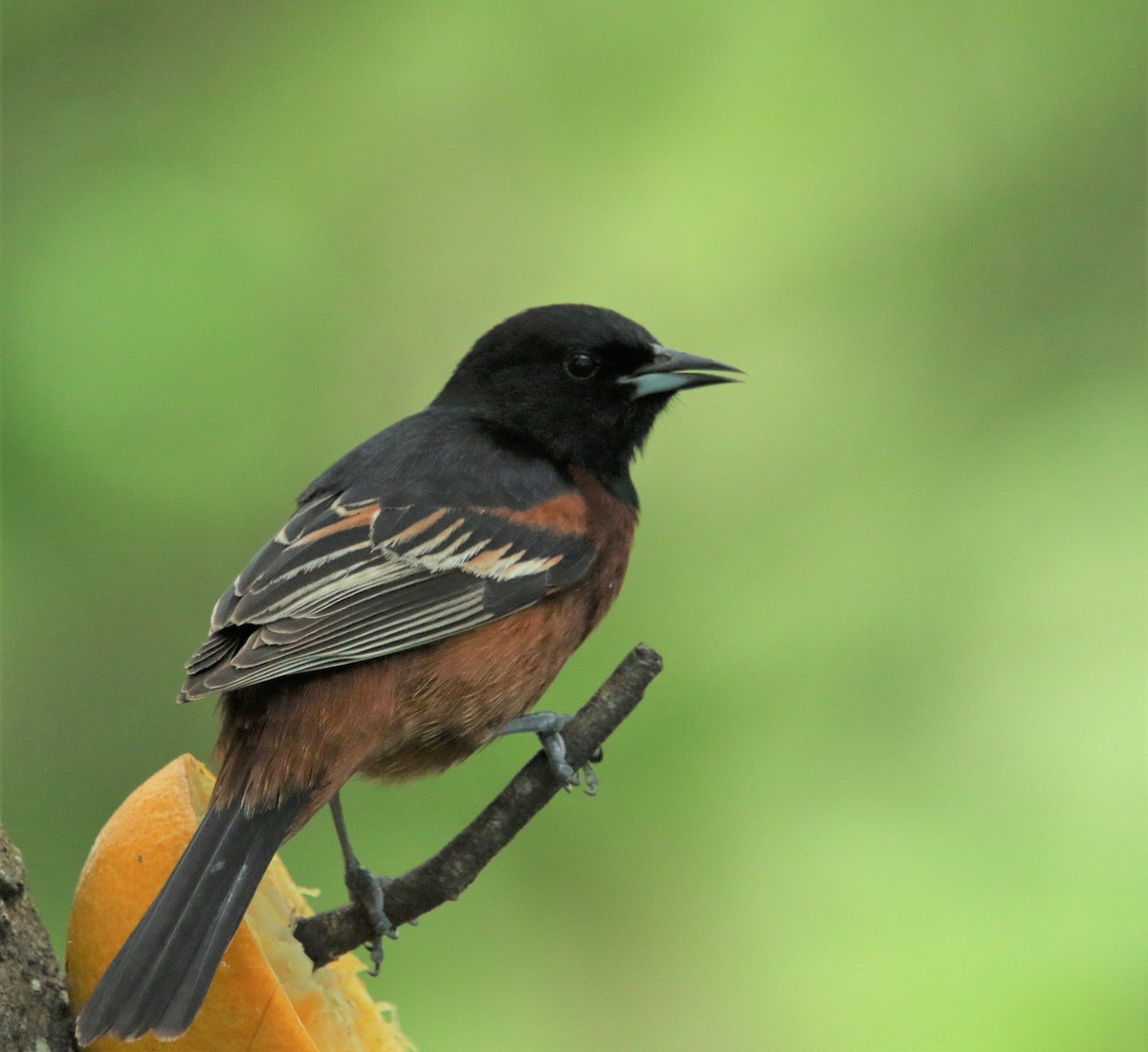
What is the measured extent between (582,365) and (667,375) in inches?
8.6

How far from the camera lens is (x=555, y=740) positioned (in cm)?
252

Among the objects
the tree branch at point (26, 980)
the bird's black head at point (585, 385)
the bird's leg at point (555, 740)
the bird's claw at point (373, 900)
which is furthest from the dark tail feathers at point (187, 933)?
the bird's black head at point (585, 385)

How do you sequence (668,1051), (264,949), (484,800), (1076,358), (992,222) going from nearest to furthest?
(264,949) → (484,800) → (668,1051) → (1076,358) → (992,222)

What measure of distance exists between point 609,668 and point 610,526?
0.81m

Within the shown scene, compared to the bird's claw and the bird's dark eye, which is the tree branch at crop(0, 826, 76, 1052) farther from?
the bird's dark eye

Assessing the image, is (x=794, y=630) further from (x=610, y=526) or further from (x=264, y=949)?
(x=264, y=949)

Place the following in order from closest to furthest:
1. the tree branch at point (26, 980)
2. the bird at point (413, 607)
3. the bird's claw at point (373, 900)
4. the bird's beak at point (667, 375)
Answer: the tree branch at point (26, 980) → the bird at point (413, 607) → the bird's claw at point (373, 900) → the bird's beak at point (667, 375)

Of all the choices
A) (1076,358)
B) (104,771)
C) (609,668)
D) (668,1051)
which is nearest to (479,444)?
(609,668)

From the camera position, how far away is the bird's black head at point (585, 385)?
366cm

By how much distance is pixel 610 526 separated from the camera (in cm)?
345

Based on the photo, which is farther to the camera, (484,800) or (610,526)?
(484,800)

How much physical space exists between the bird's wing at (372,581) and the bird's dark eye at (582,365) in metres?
0.41

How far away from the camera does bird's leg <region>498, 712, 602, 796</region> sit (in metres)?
2.41

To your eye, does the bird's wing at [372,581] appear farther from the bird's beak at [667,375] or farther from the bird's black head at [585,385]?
the bird's beak at [667,375]
